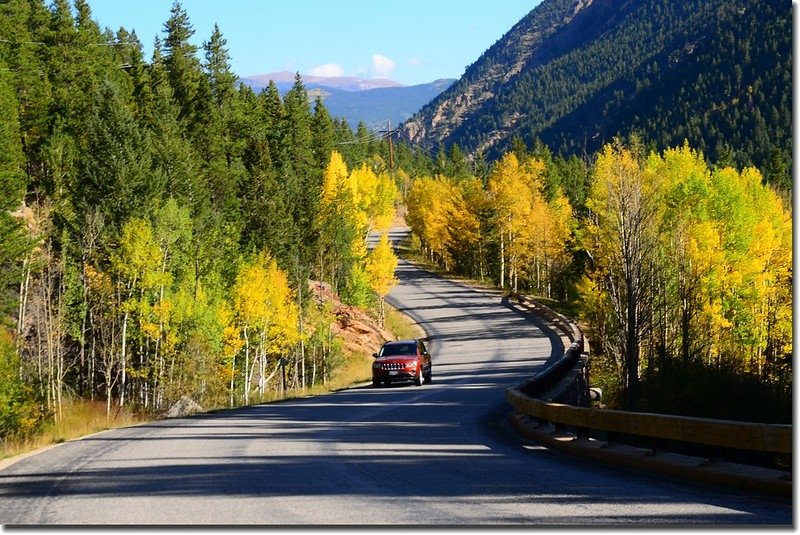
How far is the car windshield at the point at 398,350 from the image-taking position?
39.3m

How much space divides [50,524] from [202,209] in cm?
5305

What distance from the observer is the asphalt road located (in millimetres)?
9422

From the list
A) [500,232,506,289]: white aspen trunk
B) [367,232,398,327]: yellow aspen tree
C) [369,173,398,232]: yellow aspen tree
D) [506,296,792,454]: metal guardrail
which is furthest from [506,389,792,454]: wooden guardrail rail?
[369,173,398,232]: yellow aspen tree

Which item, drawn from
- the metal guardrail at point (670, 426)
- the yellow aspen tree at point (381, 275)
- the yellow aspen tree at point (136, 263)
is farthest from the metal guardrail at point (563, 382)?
the yellow aspen tree at point (381, 275)

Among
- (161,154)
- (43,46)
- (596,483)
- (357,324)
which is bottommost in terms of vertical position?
(357,324)

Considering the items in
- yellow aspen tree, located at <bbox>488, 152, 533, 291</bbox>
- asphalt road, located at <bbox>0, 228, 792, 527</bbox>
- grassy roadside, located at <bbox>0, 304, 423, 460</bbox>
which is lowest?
grassy roadside, located at <bbox>0, 304, 423, 460</bbox>

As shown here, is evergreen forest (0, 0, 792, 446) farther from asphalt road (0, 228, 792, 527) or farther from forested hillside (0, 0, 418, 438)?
asphalt road (0, 228, 792, 527)

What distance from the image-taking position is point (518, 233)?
90.2 metres

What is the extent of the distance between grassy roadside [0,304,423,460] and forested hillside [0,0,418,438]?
1220 mm

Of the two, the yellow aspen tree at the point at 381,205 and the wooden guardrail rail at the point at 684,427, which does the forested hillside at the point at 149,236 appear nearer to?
the wooden guardrail rail at the point at 684,427

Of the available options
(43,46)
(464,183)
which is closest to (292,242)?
(43,46)

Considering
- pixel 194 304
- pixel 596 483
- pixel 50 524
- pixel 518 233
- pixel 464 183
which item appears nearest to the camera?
pixel 50 524

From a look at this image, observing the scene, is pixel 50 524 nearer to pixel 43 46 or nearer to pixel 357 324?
pixel 357 324

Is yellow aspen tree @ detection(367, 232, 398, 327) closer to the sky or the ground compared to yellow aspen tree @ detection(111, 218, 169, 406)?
closer to the ground
